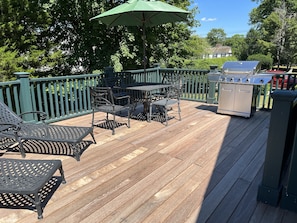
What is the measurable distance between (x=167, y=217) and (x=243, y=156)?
164 centimetres

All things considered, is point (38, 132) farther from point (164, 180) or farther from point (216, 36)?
point (216, 36)

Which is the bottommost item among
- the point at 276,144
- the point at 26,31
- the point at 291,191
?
the point at 291,191

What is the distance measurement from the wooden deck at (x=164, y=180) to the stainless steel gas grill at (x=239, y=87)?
802 millimetres

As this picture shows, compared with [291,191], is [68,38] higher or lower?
higher

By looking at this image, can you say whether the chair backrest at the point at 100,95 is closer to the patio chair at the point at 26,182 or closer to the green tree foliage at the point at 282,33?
the patio chair at the point at 26,182

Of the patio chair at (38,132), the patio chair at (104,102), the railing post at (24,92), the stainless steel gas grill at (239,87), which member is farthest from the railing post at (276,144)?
the railing post at (24,92)

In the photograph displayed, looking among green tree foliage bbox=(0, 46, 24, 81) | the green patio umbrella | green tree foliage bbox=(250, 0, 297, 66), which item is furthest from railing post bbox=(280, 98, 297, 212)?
green tree foliage bbox=(250, 0, 297, 66)

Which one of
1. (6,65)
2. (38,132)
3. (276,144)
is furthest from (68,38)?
(276,144)

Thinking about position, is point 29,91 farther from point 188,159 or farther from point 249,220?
point 249,220

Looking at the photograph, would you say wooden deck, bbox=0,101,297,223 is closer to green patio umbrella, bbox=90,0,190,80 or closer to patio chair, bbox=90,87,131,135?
patio chair, bbox=90,87,131,135

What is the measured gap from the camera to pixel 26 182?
6.30 feet

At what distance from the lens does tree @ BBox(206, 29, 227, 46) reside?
8144 centimetres

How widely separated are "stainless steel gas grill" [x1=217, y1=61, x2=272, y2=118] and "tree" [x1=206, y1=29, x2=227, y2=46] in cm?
8272

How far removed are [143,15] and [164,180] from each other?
346 centimetres
